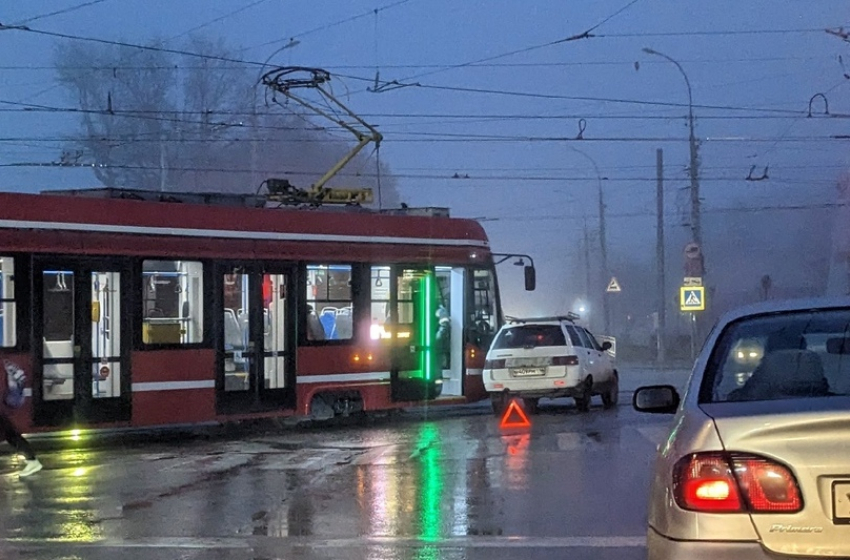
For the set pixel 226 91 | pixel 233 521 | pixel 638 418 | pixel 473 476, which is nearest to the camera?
pixel 233 521

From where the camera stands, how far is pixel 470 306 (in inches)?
858

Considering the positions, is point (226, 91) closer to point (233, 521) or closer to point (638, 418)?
point (638, 418)

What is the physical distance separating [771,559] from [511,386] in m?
16.6

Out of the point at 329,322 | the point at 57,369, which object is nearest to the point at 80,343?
the point at 57,369

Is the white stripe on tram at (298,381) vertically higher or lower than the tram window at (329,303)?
lower

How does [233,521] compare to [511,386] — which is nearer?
[233,521]

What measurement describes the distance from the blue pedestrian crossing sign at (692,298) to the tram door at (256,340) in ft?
46.6

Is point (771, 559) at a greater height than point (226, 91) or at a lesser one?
lesser

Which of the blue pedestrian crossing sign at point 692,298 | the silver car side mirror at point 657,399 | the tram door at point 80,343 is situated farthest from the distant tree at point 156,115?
the silver car side mirror at point 657,399

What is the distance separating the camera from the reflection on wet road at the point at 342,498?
9.20 m

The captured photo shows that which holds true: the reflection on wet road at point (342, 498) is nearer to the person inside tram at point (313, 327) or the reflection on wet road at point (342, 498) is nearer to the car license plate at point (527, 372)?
the person inside tram at point (313, 327)

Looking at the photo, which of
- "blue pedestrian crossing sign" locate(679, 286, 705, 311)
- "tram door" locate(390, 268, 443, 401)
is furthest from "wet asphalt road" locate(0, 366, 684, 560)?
"blue pedestrian crossing sign" locate(679, 286, 705, 311)

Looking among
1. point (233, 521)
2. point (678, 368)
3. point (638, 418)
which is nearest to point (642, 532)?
point (233, 521)

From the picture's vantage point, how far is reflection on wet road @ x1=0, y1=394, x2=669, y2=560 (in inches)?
362
